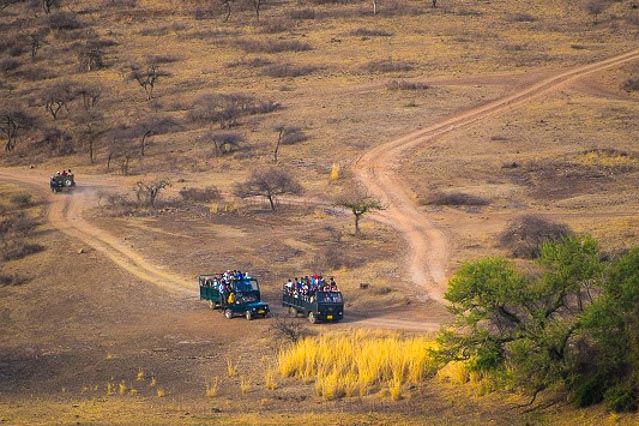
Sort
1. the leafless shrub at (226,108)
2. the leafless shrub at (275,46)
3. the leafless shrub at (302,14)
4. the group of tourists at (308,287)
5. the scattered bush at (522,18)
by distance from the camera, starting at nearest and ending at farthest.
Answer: the group of tourists at (308,287)
the leafless shrub at (226,108)
the leafless shrub at (275,46)
the scattered bush at (522,18)
the leafless shrub at (302,14)

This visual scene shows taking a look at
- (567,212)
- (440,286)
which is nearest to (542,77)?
(567,212)

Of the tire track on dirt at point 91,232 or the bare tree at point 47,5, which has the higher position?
the bare tree at point 47,5

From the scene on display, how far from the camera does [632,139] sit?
2501 inches

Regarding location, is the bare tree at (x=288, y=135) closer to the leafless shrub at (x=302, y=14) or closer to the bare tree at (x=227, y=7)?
the leafless shrub at (x=302, y=14)

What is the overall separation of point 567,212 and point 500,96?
85.0ft

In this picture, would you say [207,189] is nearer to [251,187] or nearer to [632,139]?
[251,187]

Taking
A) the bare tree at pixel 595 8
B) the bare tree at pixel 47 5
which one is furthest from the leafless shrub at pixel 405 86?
the bare tree at pixel 47 5

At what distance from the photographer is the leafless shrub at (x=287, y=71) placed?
269ft

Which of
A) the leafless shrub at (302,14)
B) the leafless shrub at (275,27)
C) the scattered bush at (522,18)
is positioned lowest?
the scattered bush at (522,18)

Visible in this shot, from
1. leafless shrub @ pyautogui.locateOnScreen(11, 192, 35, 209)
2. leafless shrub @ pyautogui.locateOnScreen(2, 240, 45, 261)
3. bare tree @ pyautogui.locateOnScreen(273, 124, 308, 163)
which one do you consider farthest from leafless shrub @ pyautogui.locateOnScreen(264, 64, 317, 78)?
leafless shrub @ pyautogui.locateOnScreen(2, 240, 45, 261)

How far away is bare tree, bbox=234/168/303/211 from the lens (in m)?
53.3

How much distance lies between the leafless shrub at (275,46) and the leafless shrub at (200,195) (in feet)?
112

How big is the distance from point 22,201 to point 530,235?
2932 centimetres

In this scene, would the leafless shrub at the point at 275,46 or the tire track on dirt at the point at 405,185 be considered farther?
the leafless shrub at the point at 275,46
